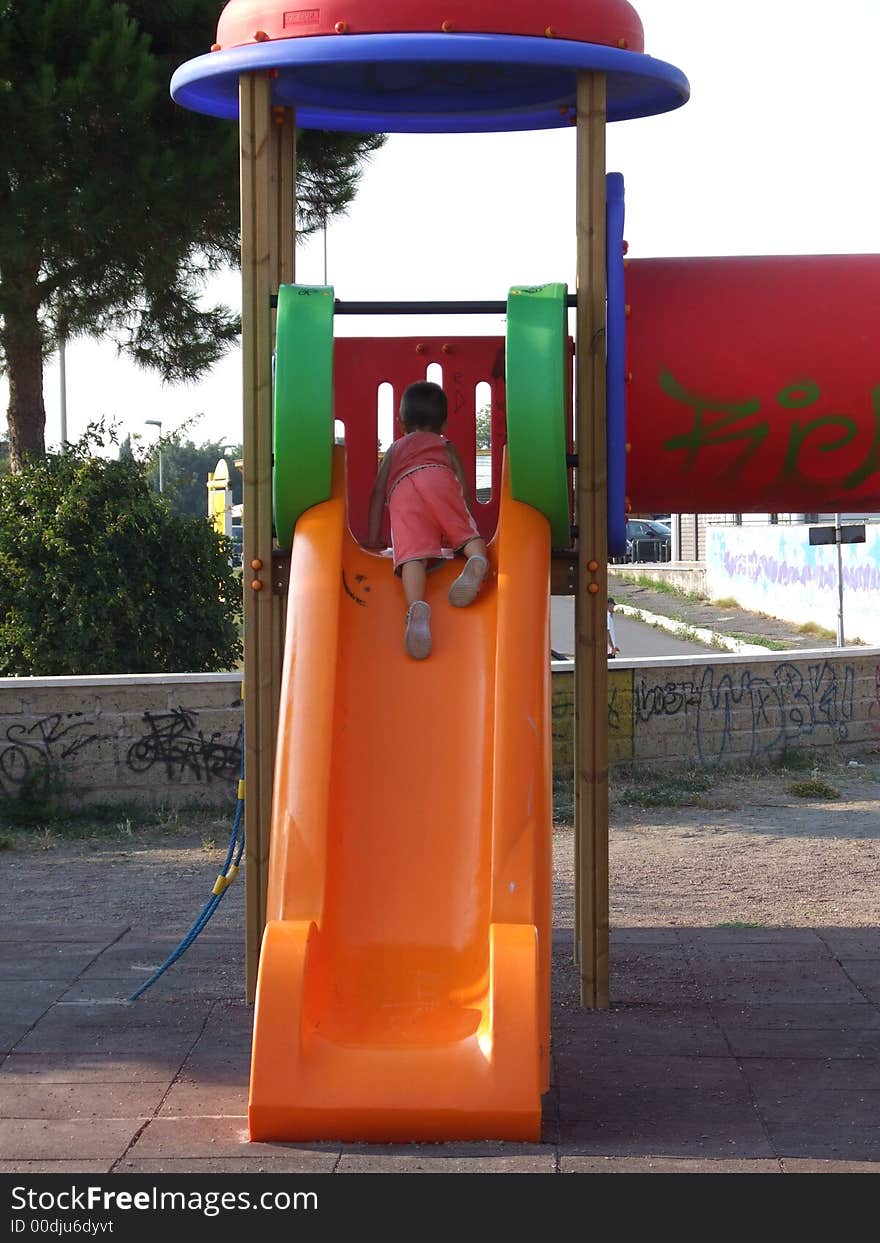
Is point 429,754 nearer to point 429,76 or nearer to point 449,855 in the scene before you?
point 449,855

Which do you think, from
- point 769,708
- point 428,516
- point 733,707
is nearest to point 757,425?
point 428,516

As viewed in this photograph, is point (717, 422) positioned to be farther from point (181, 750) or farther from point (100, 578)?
point (100, 578)

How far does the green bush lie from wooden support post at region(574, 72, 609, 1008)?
19.9 feet

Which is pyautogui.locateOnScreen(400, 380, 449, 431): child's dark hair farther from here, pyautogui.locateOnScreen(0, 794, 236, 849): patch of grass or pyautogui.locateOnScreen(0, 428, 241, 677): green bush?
pyautogui.locateOnScreen(0, 428, 241, 677): green bush

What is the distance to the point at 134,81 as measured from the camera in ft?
37.1

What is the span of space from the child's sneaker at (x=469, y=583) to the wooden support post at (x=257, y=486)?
80cm

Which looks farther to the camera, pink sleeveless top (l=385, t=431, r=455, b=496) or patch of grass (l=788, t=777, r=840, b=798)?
patch of grass (l=788, t=777, r=840, b=798)

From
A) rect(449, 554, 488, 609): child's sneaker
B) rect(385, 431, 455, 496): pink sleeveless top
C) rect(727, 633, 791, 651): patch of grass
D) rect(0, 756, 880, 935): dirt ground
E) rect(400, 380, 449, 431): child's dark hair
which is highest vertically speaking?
rect(400, 380, 449, 431): child's dark hair

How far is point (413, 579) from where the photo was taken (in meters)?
5.24

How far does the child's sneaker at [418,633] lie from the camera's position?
504 cm

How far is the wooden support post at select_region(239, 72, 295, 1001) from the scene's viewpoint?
5.55m

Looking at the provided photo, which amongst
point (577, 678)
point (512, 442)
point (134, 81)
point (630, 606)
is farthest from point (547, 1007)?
point (630, 606)

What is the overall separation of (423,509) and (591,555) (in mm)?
662

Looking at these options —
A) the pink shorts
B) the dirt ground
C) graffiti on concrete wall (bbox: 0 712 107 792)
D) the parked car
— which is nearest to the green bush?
graffiti on concrete wall (bbox: 0 712 107 792)
